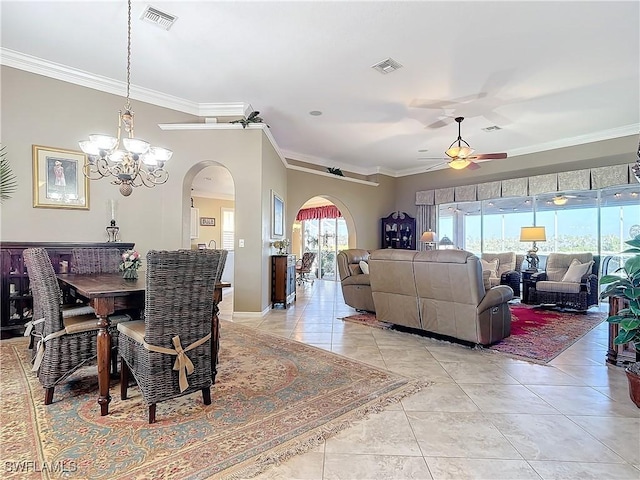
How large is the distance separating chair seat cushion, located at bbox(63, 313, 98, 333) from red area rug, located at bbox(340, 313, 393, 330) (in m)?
3.22

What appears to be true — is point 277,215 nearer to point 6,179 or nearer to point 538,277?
point 6,179

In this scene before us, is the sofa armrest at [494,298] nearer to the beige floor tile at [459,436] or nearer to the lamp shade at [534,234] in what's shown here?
the beige floor tile at [459,436]

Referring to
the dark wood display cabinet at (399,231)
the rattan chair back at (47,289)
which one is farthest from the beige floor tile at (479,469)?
the dark wood display cabinet at (399,231)

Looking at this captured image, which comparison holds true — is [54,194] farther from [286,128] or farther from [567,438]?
[567,438]

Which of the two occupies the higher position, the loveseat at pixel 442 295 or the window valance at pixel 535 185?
the window valance at pixel 535 185

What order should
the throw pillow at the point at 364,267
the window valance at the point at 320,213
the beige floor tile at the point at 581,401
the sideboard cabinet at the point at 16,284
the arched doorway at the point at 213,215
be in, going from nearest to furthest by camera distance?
the beige floor tile at the point at 581,401
the sideboard cabinet at the point at 16,284
the throw pillow at the point at 364,267
the arched doorway at the point at 213,215
the window valance at the point at 320,213

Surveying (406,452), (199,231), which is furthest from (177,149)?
→ (199,231)

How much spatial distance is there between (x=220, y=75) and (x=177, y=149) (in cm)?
135

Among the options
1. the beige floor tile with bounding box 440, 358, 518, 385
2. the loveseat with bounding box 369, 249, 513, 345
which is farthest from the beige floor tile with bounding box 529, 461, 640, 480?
the loveseat with bounding box 369, 249, 513, 345

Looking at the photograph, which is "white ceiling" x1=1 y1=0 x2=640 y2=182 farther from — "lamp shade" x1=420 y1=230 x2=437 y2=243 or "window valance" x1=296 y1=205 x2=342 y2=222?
"window valance" x1=296 y1=205 x2=342 y2=222

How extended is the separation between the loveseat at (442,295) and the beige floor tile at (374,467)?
83.7 inches

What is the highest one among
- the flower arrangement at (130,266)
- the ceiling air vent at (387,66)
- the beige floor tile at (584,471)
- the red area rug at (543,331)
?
the ceiling air vent at (387,66)

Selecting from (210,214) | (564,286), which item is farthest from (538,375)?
(210,214)

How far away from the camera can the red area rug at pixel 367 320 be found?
4.61 meters
